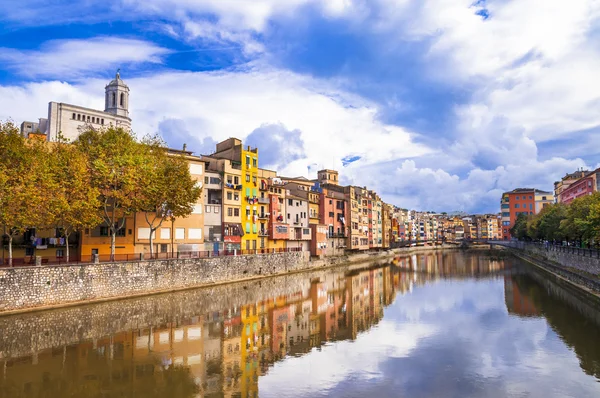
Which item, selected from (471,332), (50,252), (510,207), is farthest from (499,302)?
(510,207)

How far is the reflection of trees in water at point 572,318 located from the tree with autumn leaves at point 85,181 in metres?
37.0

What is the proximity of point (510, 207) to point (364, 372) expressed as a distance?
562ft

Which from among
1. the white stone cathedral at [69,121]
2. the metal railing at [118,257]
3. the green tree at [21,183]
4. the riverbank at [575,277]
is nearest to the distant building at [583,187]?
the riverbank at [575,277]

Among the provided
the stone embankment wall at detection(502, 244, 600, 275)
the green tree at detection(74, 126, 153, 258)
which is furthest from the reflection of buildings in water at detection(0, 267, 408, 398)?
the stone embankment wall at detection(502, 244, 600, 275)

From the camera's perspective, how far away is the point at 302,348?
27.4m

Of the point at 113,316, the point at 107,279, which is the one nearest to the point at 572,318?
the point at 113,316

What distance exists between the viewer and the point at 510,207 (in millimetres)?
173500

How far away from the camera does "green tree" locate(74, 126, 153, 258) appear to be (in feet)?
138

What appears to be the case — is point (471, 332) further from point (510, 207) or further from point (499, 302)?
point (510, 207)

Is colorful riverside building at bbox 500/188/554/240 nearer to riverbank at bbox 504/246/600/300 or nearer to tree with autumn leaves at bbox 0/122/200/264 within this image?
riverbank at bbox 504/246/600/300

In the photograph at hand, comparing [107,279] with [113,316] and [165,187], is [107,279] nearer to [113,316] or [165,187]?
[113,316]

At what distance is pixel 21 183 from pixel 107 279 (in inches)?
437

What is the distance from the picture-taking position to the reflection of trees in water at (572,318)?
25500mm

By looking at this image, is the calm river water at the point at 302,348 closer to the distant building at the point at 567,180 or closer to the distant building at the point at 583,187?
the distant building at the point at 583,187
